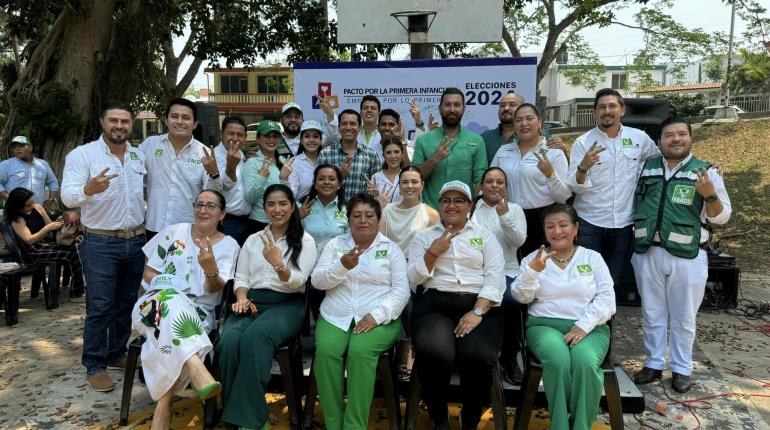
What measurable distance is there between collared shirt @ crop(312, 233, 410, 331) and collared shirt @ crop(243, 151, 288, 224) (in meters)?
0.96

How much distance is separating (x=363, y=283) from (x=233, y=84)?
38690 millimetres

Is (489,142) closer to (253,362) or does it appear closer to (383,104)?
(383,104)

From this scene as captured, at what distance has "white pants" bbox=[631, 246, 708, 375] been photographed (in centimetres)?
386

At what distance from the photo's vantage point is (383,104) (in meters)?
6.57

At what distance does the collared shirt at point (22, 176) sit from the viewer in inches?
299

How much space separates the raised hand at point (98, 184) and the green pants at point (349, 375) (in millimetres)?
1616

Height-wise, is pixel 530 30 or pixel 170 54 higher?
pixel 530 30

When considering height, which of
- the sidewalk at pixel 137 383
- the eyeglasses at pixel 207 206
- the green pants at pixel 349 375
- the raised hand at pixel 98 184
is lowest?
the sidewalk at pixel 137 383

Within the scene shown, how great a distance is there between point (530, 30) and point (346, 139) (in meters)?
14.9

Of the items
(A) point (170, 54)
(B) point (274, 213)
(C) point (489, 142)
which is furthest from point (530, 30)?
(B) point (274, 213)

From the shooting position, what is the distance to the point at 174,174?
3996mm

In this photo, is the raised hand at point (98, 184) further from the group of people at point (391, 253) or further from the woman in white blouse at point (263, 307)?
the woman in white blouse at point (263, 307)

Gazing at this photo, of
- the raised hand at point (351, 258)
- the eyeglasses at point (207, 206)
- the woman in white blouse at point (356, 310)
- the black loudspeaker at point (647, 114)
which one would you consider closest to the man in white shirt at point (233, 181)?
A: the eyeglasses at point (207, 206)

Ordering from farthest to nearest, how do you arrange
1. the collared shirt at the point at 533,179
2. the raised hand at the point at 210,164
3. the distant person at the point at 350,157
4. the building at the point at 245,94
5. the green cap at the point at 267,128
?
the building at the point at 245,94 → the distant person at the point at 350,157 → the green cap at the point at 267,128 → the collared shirt at the point at 533,179 → the raised hand at the point at 210,164
